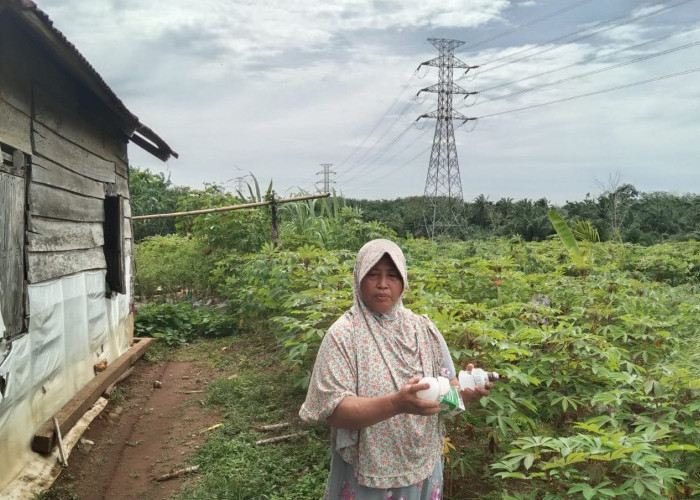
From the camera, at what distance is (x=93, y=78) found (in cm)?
523

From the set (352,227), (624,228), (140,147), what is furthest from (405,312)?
(624,228)

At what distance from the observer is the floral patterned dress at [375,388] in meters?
2.09

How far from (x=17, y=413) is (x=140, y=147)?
4.95m

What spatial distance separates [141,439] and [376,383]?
417 cm

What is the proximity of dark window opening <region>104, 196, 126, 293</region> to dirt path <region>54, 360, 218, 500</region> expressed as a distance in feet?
4.01

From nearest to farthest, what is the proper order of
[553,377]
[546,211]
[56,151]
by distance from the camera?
1. [553,377]
2. [56,151]
3. [546,211]

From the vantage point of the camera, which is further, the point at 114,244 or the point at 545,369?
the point at 114,244

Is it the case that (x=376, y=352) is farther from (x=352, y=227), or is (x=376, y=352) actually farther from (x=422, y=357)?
(x=352, y=227)

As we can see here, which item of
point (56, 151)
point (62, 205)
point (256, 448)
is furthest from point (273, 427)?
point (56, 151)

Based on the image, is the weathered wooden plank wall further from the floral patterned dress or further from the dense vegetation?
the floral patterned dress

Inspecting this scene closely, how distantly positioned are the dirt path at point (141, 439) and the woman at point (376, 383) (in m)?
2.68

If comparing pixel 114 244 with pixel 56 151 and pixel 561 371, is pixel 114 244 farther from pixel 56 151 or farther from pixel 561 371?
pixel 561 371

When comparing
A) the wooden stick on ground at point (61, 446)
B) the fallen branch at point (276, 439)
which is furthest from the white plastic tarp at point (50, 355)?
the fallen branch at point (276, 439)

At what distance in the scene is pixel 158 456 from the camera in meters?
5.03
